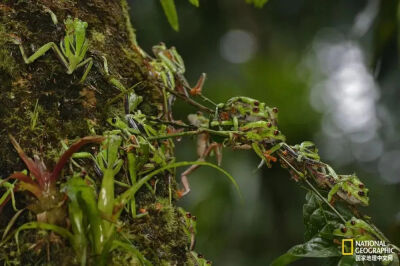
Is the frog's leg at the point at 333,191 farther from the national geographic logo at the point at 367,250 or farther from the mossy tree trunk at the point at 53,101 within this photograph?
the mossy tree trunk at the point at 53,101

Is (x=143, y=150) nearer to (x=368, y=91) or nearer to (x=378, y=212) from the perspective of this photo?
(x=378, y=212)

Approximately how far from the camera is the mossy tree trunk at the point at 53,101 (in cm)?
69

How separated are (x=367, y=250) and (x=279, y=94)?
298 cm

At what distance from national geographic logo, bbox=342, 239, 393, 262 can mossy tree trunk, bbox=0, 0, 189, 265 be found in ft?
0.76

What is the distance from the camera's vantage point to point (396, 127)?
12.0 feet

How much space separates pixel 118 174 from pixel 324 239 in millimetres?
316

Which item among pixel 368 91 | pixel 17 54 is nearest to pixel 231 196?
pixel 368 91

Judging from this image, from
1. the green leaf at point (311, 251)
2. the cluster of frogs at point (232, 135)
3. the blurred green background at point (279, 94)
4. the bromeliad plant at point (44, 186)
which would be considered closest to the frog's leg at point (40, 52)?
the cluster of frogs at point (232, 135)

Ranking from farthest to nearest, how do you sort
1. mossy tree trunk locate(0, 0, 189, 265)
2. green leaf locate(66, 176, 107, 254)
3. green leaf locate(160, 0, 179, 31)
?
green leaf locate(160, 0, 179, 31), mossy tree trunk locate(0, 0, 189, 265), green leaf locate(66, 176, 107, 254)

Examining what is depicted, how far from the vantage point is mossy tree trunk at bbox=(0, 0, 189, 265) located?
0.69 metres

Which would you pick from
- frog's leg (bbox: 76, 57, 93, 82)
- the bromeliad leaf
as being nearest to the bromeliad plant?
frog's leg (bbox: 76, 57, 93, 82)

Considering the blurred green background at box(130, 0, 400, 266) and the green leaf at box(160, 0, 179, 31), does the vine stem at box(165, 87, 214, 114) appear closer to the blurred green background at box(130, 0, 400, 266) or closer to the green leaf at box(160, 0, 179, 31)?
the green leaf at box(160, 0, 179, 31)

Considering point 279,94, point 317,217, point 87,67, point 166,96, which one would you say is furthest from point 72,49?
point 279,94

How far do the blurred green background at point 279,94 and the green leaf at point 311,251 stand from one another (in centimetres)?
164
